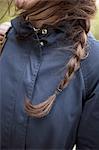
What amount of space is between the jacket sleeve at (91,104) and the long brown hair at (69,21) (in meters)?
0.03

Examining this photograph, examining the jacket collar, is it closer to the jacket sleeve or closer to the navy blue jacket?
the navy blue jacket

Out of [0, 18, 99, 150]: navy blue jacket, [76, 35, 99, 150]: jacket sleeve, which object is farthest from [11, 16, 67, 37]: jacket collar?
[76, 35, 99, 150]: jacket sleeve

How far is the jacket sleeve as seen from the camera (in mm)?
967

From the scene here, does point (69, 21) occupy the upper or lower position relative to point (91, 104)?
upper

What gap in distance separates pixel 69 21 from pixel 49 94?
10.0 inches

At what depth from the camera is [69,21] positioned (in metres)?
1.01

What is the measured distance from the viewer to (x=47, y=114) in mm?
986

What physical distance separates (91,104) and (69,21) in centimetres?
29

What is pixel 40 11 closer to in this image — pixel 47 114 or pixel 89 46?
pixel 89 46

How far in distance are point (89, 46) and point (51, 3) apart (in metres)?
0.20

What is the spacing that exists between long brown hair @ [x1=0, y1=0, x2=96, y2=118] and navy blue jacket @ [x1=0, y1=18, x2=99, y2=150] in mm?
20

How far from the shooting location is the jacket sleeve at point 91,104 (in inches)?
38.1

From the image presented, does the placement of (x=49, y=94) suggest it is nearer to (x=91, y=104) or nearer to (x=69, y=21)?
(x=91, y=104)

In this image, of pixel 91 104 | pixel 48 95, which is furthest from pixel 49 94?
pixel 91 104
